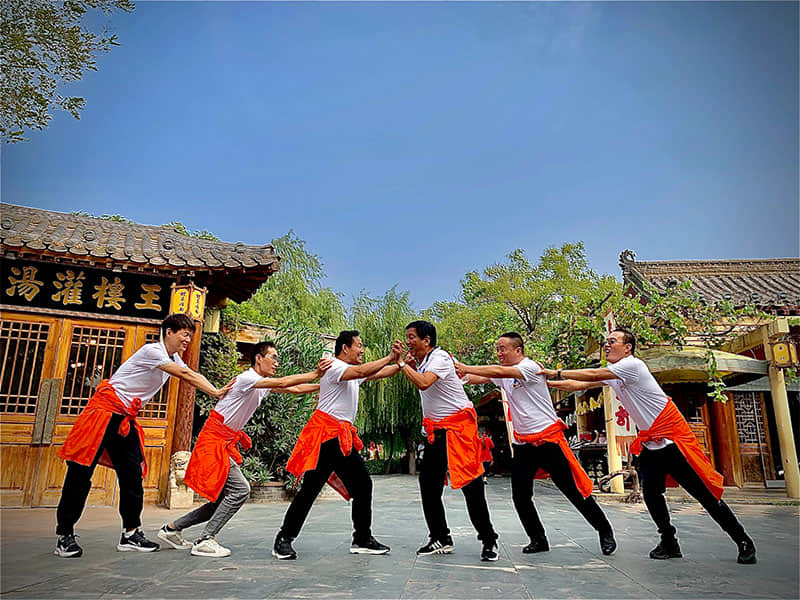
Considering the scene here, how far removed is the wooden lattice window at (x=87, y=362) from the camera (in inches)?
258

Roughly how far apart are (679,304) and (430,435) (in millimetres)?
5938

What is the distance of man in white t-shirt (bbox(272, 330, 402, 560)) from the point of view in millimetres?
3533

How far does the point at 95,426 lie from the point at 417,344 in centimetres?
215

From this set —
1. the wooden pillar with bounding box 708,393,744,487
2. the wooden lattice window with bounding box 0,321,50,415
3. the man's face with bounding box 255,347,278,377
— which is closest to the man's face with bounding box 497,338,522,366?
the man's face with bounding box 255,347,278,377

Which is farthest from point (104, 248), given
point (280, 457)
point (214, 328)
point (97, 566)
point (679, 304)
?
point (679, 304)

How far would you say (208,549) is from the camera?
3473 millimetres

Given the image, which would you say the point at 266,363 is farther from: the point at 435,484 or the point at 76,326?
the point at 76,326

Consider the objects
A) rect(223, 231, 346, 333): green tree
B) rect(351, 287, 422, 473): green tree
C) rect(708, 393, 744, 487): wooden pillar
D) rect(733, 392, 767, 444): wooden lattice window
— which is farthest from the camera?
rect(223, 231, 346, 333): green tree

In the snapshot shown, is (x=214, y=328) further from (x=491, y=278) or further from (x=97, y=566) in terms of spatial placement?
(x=491, y=278)

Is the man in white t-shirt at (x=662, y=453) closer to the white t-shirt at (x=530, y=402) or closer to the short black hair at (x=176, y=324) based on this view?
the white t-shirt at (x=530, y=402)

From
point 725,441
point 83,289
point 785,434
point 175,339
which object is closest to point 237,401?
point 175,339

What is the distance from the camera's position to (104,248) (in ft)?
21.5

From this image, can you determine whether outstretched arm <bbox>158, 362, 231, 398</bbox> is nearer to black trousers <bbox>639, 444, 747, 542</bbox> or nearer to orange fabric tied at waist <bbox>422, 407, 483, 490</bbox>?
orange fabric tied at waist <bbox>422, 407, 483, 490</bbox>

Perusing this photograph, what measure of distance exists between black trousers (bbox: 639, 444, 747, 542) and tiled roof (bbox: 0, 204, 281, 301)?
498 centimetres
